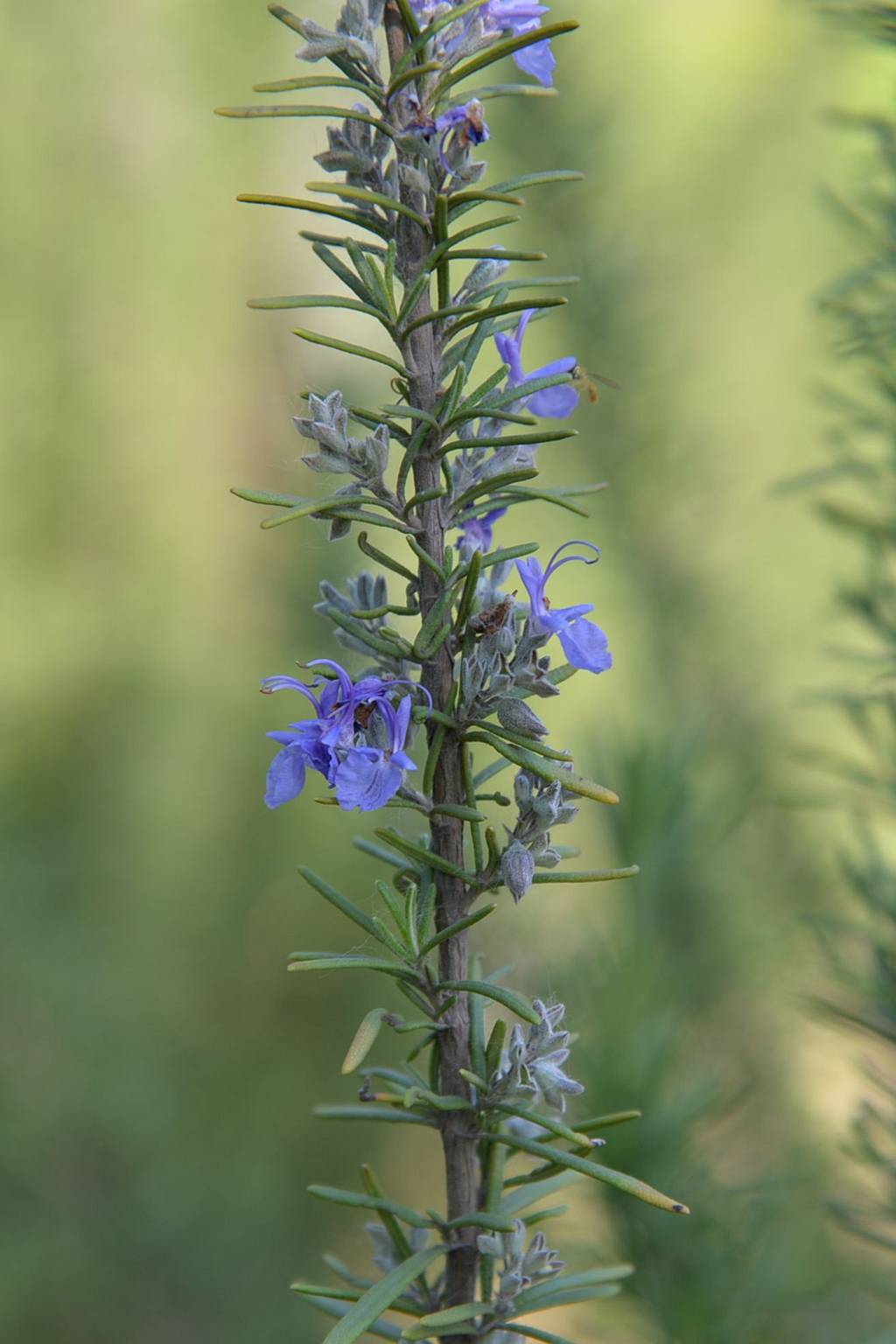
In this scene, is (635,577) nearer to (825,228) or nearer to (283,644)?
(283,644)

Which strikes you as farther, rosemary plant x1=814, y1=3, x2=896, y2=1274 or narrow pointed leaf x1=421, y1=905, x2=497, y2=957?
rosemary plant x1=814, y1=3, x2=896, y2=1274

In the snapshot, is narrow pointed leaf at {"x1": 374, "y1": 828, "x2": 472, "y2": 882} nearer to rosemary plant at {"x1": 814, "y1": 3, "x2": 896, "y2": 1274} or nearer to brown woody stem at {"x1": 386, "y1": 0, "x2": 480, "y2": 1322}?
brown woody stem at {"x1": 386, "y1": 0, "x2": 480, "y2": 1322}

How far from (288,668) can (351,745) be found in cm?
109

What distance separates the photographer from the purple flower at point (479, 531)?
47 cm

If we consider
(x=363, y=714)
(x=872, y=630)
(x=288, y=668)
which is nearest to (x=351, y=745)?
(x=363, y=714)

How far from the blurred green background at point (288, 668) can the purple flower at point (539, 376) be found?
1.12 feet

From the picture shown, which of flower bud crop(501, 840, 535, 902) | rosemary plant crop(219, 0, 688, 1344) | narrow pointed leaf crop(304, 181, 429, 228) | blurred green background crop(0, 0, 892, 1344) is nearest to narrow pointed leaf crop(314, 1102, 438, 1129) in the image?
rosemary plant crop(219, 0, 688, 1344)

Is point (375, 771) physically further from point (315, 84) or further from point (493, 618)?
point (315, 84)

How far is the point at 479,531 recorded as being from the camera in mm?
487

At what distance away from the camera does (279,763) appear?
16.4 inches

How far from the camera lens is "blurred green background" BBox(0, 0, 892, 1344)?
0.86 meters

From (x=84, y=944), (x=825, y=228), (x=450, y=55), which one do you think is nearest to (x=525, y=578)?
(x=450, y=55)

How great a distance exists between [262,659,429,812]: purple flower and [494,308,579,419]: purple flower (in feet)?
0.44

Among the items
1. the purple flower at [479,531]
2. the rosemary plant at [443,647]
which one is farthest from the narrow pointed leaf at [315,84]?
the purple flower at [479,531]
